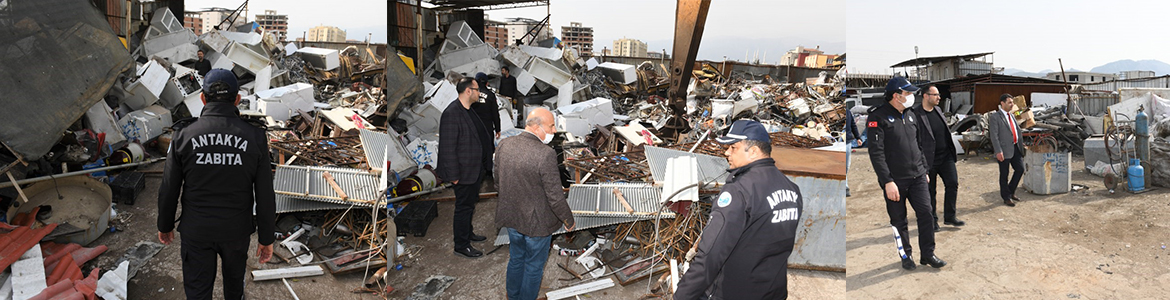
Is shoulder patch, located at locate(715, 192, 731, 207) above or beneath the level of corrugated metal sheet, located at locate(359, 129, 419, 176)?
beneath

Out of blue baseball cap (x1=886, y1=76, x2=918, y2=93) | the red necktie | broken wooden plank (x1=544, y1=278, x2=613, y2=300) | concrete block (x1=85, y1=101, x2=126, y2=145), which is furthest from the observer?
the red necktie

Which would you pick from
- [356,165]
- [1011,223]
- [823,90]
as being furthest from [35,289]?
[823,90]

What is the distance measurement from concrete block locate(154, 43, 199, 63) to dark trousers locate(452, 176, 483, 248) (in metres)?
3.02

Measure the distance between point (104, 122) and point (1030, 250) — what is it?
751 centimetres

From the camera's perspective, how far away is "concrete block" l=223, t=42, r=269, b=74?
221 inches

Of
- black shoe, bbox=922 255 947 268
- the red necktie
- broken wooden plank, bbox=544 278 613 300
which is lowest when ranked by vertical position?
broken wooden plank, bbox=544 278 613 300

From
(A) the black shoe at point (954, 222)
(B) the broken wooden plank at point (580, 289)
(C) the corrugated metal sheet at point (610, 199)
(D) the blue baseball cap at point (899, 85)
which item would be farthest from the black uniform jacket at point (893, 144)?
(B) the broken wooden plank at point (580, 289)

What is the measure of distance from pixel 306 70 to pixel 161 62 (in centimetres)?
141

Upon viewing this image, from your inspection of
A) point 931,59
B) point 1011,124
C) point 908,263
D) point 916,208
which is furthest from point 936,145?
point 931,59

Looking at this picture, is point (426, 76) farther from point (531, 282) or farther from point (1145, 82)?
point (1145, 82)

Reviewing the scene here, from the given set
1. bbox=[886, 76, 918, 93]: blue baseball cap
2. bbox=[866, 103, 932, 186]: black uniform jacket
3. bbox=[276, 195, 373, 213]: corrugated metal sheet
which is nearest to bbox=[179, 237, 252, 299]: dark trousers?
bbox=[276, 195, 373, 213]: corrugated metal sheet

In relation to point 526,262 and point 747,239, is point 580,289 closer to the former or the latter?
point 526,262

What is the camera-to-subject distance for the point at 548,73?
32.9ft

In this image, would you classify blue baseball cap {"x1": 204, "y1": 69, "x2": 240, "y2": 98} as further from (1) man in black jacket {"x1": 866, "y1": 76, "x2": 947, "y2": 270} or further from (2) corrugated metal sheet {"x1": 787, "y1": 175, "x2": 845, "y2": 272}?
(1) man in black jacket {"x1": 866, "y1": 76, "x2": 947, "y2": 270}
